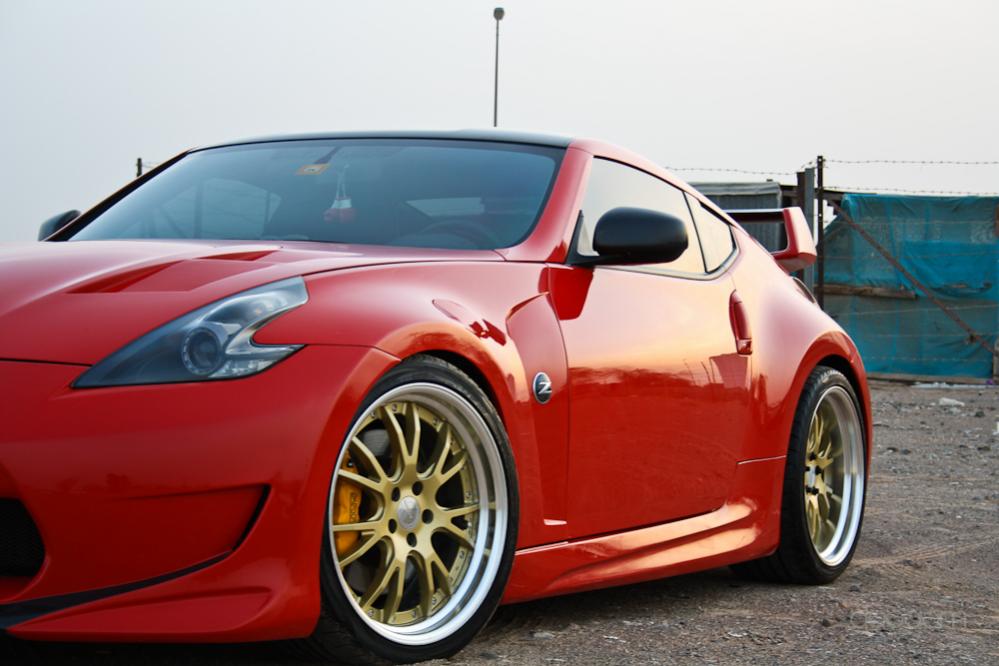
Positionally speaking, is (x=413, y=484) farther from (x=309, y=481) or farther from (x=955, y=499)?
(x=955, y=499)

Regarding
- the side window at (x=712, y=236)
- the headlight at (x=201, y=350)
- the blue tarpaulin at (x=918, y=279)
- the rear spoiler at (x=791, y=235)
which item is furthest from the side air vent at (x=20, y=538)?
the blue tarpaulin at (x=918, y=279)

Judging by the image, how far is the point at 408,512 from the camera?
343 cm

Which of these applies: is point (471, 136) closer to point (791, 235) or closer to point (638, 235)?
point (638, 235)

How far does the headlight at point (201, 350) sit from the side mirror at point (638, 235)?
4.02ft

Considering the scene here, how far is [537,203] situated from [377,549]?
128cm

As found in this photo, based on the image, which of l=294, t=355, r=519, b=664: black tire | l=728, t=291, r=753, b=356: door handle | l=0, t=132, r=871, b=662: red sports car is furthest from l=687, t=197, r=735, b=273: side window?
l=294, t=355, r=519, b=664: black tire

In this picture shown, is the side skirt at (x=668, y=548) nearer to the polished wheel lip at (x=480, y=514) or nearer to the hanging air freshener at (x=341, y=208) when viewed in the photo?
the polished wheel lip at (x=480, y=514)

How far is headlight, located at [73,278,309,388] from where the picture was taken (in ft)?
9.65

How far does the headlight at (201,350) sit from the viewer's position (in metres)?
2.94

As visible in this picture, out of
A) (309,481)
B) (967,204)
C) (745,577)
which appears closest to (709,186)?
(967,204)

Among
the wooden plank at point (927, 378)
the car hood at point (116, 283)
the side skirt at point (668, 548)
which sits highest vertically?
the car hood at point (116, 283)

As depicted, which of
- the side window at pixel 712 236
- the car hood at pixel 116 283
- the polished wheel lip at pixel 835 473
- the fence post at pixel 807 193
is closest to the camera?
the car hood at pixel 116 283

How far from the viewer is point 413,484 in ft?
11.3

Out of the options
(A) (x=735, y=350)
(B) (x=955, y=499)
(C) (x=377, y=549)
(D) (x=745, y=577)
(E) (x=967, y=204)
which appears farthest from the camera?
(E) (x=967, y=204)
